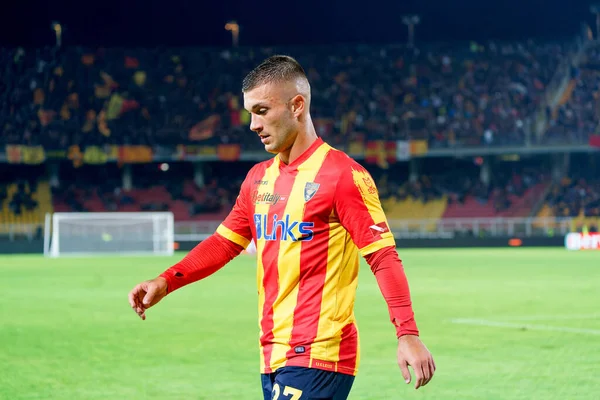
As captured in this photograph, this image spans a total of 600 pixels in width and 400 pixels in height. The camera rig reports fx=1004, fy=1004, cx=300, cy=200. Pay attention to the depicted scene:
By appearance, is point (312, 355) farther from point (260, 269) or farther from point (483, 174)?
point (483, 174)

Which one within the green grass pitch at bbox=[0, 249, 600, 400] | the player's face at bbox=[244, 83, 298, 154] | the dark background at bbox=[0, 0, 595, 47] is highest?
the dark background at bbox=[0, 0, 595, 47]

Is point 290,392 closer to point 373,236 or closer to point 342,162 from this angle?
point 373,236

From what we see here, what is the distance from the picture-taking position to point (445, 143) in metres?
47.0

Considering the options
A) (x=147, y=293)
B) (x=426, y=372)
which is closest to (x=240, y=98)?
(x=147, y=293)

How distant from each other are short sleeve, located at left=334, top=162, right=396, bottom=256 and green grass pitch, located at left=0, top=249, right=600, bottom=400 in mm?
4259

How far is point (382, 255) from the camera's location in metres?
3.56

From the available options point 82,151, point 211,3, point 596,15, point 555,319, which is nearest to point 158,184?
point 82,151

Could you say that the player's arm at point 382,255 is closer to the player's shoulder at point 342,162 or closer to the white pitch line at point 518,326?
the player's shoulder at point 342,162

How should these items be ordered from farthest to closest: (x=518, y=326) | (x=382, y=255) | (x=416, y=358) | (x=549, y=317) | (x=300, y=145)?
(x=549, y=317), (x=518, y=326), (x=300, y=145), (x=382, y=255), (x=416, y=358)

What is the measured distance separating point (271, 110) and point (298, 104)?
4.3 inches

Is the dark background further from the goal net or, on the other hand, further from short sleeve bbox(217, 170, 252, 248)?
short sleeve bbox(217, 170, 252, 248)

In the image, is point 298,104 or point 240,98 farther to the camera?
point 240,98

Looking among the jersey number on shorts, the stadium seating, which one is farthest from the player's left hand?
the stadium seating

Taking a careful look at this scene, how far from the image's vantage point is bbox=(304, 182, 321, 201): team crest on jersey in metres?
3.72
